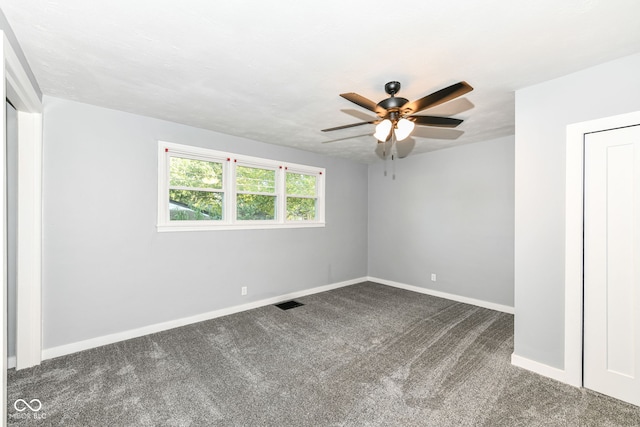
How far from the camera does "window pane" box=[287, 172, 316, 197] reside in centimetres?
478

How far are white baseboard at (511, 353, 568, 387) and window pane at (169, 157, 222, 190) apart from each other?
3.81 m

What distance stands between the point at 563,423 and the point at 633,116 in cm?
215

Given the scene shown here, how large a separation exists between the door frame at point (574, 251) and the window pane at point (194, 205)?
375 centimetres

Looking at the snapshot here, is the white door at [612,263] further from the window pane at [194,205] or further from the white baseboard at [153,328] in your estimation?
the window pane at [194,205]

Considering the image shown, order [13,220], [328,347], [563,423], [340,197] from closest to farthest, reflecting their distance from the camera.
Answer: [563,423] → [13,220] → [328,347] → [340,197]

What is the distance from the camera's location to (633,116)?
2025mm

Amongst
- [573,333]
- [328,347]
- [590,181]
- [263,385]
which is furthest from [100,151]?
[573,333]

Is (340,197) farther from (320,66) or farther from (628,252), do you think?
(628,252)

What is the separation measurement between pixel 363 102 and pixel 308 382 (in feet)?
7.38

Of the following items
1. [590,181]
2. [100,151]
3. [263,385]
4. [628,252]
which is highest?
[100,151]

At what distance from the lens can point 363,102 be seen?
6.95 feet

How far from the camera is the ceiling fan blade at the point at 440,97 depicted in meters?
1.81

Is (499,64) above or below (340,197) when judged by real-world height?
above

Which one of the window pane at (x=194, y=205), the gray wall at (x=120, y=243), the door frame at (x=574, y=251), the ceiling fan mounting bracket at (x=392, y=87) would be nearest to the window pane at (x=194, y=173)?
the window pane at (x=194, y=205)
